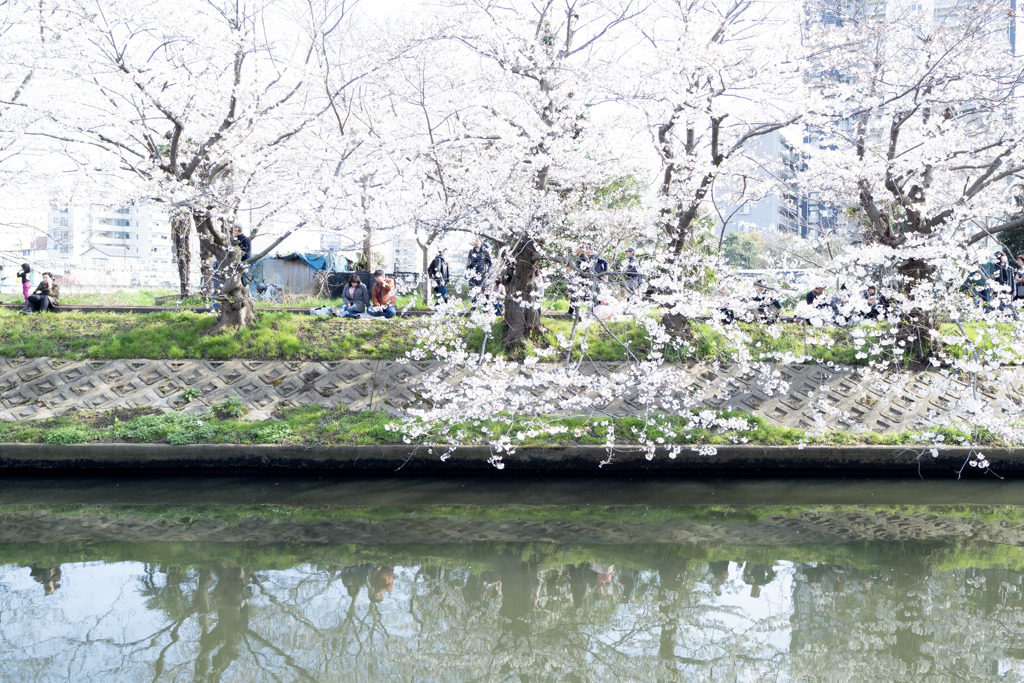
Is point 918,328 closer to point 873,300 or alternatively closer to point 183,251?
point 873,300

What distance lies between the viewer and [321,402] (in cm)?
1041

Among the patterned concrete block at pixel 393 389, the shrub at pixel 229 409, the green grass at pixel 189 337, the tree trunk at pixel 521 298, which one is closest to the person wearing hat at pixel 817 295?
the patterned concrete block at pixel 393 389

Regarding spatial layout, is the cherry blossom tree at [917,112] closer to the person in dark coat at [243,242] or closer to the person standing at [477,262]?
the person standing at [477,262]

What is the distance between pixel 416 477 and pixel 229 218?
4.93 m

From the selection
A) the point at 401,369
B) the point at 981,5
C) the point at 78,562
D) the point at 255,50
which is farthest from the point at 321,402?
the point at 981,5

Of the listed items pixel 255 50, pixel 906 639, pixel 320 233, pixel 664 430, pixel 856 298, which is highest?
pixel 255 50

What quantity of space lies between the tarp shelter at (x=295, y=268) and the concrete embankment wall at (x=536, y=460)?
9.46 m

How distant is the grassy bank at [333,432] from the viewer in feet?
29.9

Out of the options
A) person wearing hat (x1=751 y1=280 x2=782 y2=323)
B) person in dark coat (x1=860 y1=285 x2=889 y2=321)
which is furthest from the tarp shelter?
person in dark coat (x1=860 y1=285 x2=889 y2=321)

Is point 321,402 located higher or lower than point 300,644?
higher

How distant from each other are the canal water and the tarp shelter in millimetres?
10173

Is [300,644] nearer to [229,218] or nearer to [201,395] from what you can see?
[201,395]

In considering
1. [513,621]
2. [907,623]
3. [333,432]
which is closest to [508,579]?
[513,621]

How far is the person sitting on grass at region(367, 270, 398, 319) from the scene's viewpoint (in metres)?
12.9
